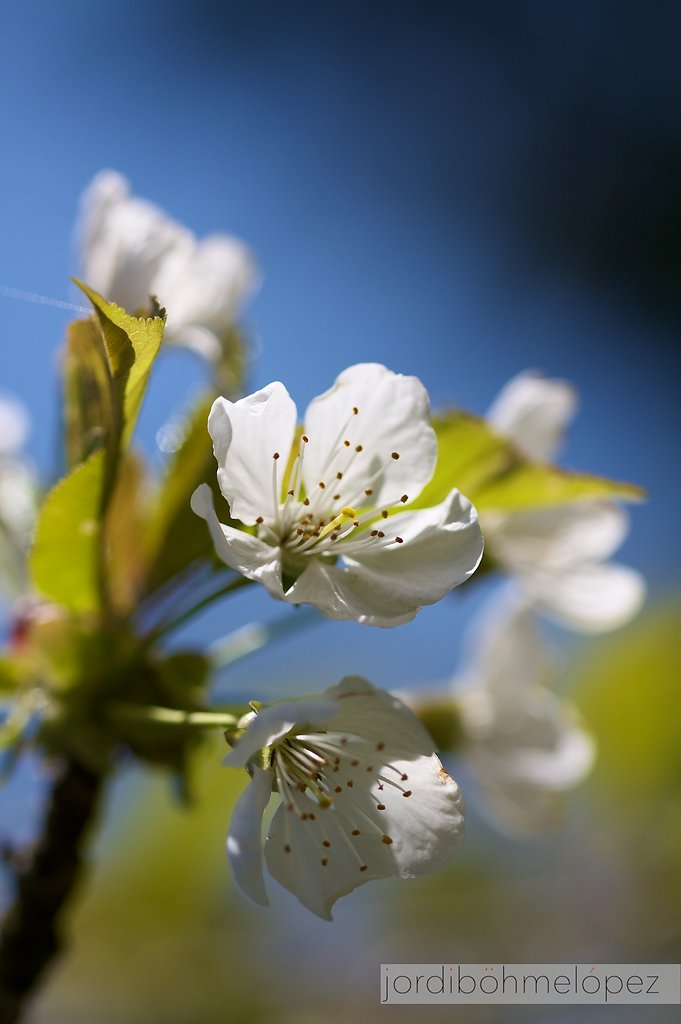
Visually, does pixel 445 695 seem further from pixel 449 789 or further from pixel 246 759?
pixel 246 759

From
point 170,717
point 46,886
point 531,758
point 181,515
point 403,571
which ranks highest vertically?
point 403,571

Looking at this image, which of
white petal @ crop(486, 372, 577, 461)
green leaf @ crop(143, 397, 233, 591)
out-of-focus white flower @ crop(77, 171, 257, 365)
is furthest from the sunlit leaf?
white petal @ crop(486, 372, 577, 461)

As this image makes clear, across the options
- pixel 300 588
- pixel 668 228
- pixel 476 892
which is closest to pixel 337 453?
pixel 300 588

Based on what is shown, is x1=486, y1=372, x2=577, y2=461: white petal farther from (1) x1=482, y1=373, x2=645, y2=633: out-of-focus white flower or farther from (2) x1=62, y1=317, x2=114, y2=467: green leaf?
(2) x1=62, y1=317, x2=114, y2=467: green leaf

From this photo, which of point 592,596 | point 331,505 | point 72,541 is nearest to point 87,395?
point 72,541

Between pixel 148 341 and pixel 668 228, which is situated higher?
pixel 668 228

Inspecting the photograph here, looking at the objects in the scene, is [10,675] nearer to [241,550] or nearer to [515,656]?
[241,550]

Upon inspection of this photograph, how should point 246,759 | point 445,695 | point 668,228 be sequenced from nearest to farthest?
point 246,759, point 445,695, point 668,228
